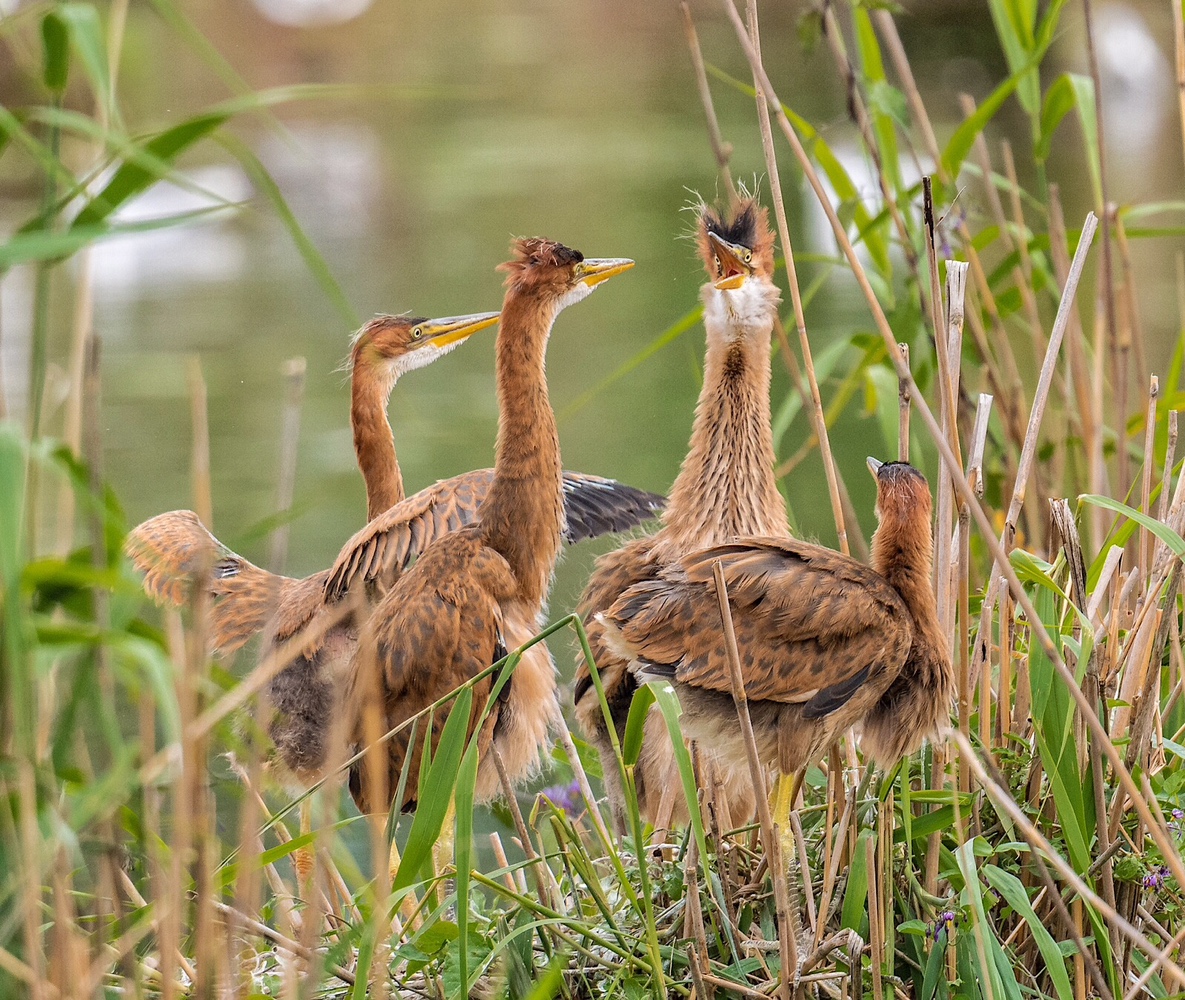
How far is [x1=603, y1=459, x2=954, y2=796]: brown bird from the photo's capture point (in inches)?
83.0

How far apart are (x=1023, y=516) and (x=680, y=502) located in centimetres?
150

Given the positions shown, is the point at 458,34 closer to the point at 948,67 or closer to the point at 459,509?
the point at 948,67

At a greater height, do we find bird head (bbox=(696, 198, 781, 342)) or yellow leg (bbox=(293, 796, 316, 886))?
bird head (bbox=(696, 198, 781, 342))

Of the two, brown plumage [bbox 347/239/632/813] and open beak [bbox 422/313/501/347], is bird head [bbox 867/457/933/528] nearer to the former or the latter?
brown plumage [bbox 347/239/632/813]

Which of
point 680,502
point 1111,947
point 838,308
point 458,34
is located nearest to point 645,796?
point 680,502

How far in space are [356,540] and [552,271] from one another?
0.73 meters

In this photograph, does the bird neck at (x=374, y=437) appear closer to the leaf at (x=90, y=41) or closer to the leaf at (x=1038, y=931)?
the leaf at (x=1038, y=931)

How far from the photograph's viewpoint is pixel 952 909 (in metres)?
2.02

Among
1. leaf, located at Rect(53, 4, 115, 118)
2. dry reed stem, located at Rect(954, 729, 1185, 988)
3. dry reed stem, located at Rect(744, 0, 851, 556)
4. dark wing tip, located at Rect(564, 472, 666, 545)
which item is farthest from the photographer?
dark wing tip, located at Rect(564, 472, 666, 545)

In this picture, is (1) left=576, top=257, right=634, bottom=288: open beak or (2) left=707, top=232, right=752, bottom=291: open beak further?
(1) left=576, top=257, right=634, bottom=288: open beak

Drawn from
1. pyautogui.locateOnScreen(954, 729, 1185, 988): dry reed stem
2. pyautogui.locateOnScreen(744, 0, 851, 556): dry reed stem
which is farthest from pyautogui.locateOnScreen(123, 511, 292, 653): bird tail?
pyautogui.locateOnScreen(954, 729, 1185, 988): dry reed stem

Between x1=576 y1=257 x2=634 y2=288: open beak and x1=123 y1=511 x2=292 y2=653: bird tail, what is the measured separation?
3.26 ft

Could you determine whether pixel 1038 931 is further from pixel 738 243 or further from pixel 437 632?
pixel 738 243

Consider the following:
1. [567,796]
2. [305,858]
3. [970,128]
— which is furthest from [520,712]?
[970,128]
